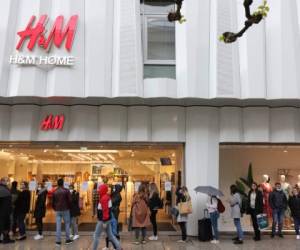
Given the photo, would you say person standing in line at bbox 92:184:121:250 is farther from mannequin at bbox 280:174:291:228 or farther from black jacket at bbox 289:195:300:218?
mannequin at bbox 280:174:291:228

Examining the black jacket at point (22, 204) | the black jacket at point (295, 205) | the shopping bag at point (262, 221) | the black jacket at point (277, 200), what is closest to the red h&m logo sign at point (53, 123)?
the black jacket at point (22, 204)

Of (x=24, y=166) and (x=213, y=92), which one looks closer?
(x=213, y=92)

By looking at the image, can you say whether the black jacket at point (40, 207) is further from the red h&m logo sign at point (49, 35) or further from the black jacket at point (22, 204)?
the red h&m logo sign at point (49, 35)

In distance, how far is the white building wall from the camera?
1109 cm

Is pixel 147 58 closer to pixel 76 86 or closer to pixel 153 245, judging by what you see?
pixel 76 86

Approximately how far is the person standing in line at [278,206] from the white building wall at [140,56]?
300cm

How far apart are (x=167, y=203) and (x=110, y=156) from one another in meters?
2.58

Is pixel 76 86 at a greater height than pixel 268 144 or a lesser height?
greater

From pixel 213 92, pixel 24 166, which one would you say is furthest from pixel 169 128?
pixel 24 166

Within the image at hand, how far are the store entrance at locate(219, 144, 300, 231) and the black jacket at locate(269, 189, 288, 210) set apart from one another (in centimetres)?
105

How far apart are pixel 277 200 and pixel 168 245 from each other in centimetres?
372

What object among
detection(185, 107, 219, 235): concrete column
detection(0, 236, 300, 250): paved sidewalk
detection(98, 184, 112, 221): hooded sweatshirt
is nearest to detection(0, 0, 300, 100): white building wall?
detection(185, 107, 219, 235): concrete column

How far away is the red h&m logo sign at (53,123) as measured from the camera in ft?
39.7

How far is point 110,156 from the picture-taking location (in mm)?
13438
